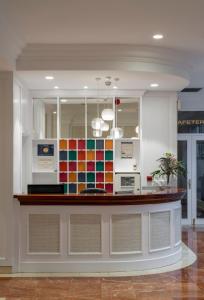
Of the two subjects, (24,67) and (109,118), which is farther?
(109,118)

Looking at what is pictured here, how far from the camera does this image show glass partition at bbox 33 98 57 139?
848 centimetres

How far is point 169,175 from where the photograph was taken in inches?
336

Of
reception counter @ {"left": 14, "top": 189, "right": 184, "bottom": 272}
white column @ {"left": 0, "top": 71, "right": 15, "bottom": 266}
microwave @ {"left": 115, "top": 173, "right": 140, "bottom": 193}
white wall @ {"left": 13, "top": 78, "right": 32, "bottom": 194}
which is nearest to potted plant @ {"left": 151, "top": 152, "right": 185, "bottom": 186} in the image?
microwave @ {"left": 115, "top": 173, "right": 140, "bottom": 193}

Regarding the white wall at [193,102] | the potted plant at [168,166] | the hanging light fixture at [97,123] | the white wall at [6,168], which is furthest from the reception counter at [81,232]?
the white wall at [193,102]

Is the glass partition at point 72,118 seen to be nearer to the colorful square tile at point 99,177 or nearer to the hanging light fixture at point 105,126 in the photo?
the hanging light fixture at point 105,126

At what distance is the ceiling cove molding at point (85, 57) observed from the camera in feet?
21.2

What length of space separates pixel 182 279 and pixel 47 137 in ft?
12.9

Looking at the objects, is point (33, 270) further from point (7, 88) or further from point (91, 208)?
point (7, 88)

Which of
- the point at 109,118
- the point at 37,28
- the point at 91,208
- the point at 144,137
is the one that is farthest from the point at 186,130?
the point at 37,28

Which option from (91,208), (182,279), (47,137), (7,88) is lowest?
Result: (182,279)

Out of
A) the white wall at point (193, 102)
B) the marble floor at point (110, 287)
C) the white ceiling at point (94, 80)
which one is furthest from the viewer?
the white wall at point (193, 102)

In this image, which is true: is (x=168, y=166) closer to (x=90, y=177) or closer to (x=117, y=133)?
(x=117, y=133)

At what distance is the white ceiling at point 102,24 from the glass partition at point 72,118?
1.45 m

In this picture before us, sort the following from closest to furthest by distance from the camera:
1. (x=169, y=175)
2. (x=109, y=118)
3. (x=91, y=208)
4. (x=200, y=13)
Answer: (x=200, y=13)
(x=91, y=208)
(x=109, y=118)
(x=169, y=175)
